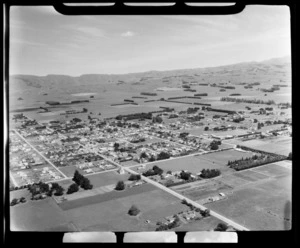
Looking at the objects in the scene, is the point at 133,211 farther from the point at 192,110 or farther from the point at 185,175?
the point at 192,110

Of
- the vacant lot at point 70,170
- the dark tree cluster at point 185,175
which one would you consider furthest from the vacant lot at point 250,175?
the vacant lot at point 70,170

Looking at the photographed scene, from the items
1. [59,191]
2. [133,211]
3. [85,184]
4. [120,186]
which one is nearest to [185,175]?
[120,186]

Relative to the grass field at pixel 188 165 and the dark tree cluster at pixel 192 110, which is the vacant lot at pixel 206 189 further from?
the dark tree cluster at pixel 192 110

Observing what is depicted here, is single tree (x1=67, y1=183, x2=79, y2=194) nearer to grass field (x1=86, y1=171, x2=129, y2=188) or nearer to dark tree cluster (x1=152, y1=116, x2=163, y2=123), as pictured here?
grass field (x1=86, y1=171, x2=129, y2=188)

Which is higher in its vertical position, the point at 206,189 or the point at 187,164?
the point at 187,164

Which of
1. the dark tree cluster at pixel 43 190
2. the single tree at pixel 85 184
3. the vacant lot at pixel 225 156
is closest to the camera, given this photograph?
the dark tree cluster at pixel 43 190
